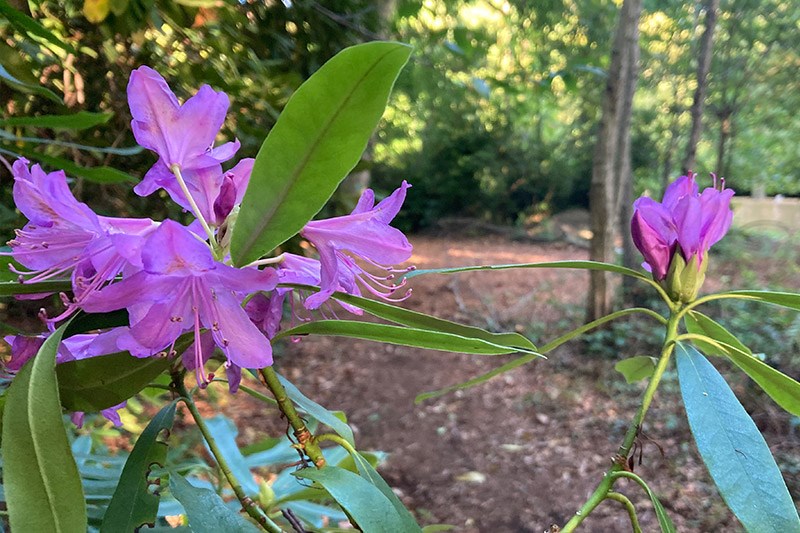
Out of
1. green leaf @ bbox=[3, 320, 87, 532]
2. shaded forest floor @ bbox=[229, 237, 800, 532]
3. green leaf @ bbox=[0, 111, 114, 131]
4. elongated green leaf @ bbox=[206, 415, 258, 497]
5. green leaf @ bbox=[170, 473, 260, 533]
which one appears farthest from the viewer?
shaded forest floor @ bbox=[229, 237, 800, 532]

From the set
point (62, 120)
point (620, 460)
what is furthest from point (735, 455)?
point (62, 120)

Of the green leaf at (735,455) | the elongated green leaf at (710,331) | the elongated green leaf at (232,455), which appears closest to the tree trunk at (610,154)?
the elongated green leaf at (232,455)

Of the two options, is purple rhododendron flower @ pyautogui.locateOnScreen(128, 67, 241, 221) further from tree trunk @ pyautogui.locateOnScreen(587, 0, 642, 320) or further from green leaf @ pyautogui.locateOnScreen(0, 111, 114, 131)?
tree trunk @ pyautogui.locateOnScreen(587, 0, 642, 320)

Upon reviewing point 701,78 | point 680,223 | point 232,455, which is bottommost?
point 232,455

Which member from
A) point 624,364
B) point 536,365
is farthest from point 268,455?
point 536,365

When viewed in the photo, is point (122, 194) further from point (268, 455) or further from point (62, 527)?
point (62, 527)

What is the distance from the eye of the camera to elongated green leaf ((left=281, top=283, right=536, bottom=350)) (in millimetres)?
391

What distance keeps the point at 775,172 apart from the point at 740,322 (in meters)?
4.17

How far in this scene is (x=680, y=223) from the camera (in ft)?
1.48

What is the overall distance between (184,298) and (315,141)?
13 cm

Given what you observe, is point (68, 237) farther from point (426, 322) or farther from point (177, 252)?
point (426, 322)

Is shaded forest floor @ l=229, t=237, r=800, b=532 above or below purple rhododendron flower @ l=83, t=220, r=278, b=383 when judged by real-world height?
below

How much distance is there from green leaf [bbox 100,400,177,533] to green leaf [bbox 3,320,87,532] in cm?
13

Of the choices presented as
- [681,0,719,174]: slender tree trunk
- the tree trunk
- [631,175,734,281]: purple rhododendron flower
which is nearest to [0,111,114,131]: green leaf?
[631,175,734,281]: purple rhododendron flower
